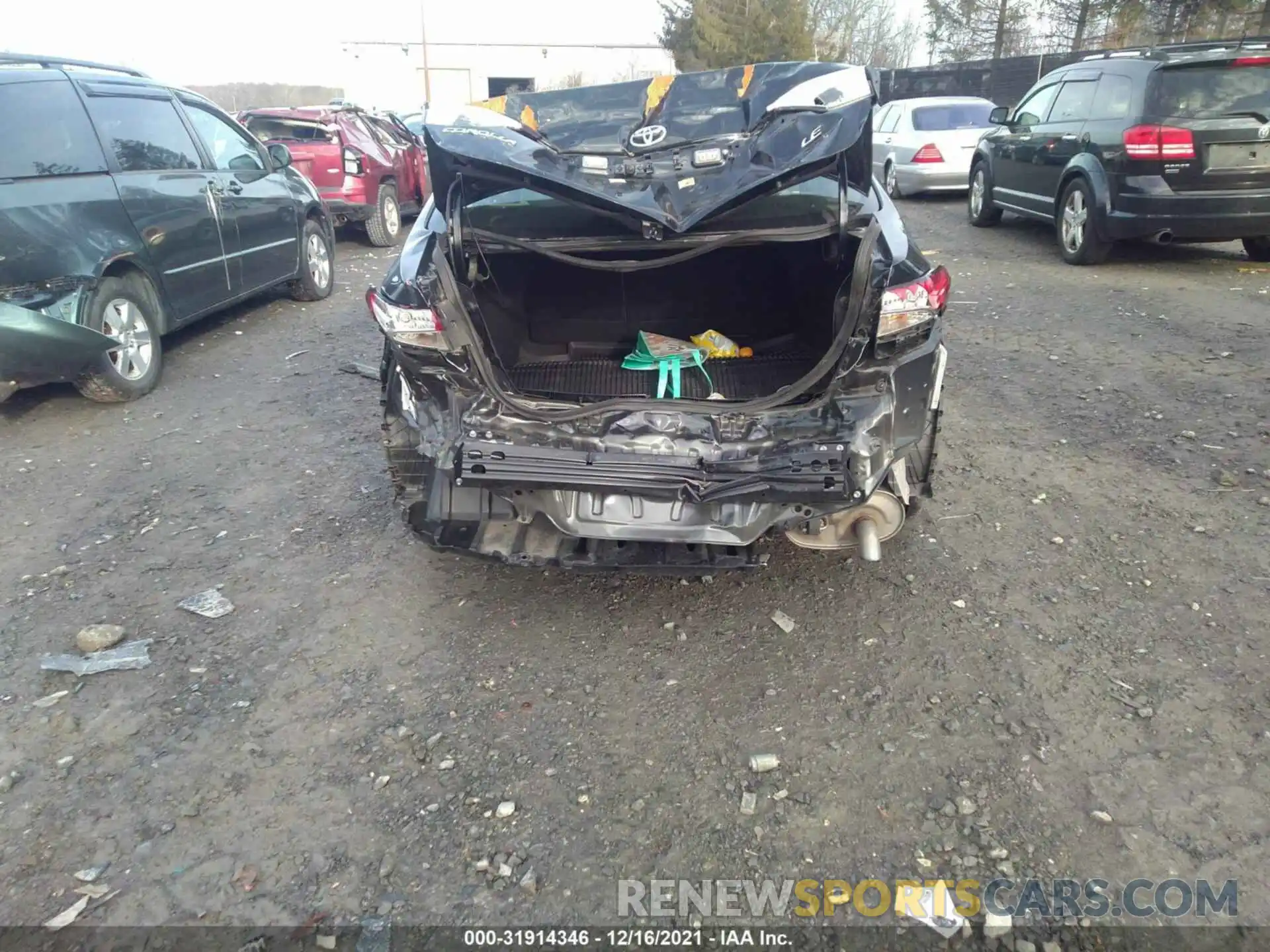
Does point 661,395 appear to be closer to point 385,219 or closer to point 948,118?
point 385,219

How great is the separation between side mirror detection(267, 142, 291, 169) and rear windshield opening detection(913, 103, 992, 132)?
31.1 feet

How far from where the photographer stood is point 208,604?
324 centimetres

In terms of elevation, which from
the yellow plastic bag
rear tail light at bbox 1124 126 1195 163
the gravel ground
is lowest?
the gravel ground

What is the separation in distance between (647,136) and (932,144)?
36.6ft

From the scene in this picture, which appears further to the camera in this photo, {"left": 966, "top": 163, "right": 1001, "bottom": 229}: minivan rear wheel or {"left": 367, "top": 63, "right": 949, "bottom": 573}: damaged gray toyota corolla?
{"left": 966, "top": 163, "right": 1001, "bottom": 229}: minivan rear wheel

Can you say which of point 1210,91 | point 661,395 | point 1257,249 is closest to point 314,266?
point 661,395

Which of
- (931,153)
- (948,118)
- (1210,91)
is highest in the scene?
(1210,91)

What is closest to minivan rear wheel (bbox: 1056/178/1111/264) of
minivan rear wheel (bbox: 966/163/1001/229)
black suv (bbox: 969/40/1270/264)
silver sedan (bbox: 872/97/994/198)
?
black suv (bbox: 969/40/1270/264)

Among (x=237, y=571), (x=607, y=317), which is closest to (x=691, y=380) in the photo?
(x=607, y=317)

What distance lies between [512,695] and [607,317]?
2.11 metres

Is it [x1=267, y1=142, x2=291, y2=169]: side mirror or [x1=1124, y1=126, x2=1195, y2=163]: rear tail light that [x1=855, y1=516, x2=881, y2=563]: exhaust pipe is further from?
[x1=267, y1=142, x2=291, y2=169]: side mirror

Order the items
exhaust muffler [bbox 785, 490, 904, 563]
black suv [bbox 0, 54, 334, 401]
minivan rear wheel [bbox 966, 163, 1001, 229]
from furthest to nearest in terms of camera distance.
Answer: minivan rear wheel [bbox 966, 163, 1001, 229], black suv [bbox 0, 54, 334, 401], exhaust muffler [bbox 785, 490, 904, 563]

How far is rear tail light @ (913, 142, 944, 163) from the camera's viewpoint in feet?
41.8

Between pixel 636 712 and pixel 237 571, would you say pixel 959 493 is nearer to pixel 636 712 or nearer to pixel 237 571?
pixel 636 712
